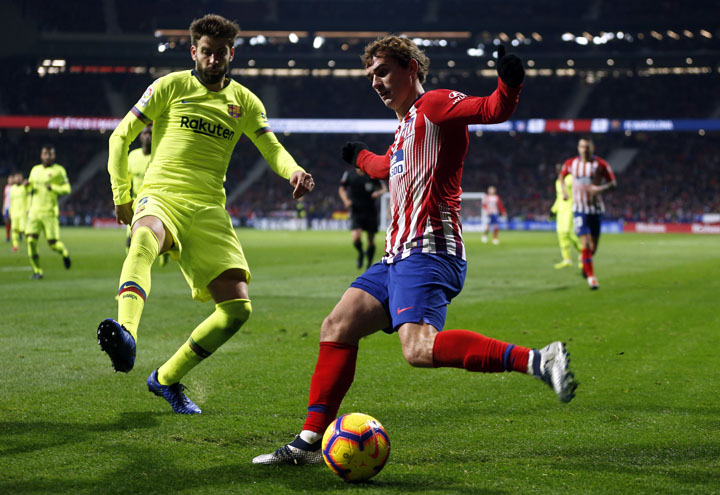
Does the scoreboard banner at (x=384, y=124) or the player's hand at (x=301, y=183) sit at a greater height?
the scoreboard banner at (x=384, y=124)

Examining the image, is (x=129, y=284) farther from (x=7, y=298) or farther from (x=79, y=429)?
(x=7, y=298)

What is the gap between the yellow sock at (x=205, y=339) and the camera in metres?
4.72

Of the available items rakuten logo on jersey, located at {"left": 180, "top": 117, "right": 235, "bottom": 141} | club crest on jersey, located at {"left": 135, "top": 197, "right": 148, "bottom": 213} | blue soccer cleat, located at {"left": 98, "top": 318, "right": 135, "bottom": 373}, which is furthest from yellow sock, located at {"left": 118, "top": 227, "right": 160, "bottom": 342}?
rakuten logo on jersey, located at {"left": 180, "top": 117, "right": 235, "bottom": 141}

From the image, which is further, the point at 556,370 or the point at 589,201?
the point at 589,201

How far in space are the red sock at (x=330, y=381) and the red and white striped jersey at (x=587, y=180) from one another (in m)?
9.45

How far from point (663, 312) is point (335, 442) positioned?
24.1 ft

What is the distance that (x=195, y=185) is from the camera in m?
4.83

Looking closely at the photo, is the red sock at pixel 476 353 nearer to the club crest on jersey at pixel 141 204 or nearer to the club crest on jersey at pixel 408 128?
the club crest on jersey at pixel 408 128

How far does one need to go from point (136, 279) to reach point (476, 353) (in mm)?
1846

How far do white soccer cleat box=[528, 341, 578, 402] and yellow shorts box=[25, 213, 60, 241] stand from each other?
1346 cm

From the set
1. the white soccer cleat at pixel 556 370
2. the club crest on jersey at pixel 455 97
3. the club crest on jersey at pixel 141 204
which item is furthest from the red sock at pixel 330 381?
the club crest on jersey at pixel 141 204

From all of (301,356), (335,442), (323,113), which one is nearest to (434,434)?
(335,442)

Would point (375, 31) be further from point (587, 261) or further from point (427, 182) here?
point (427, 182)

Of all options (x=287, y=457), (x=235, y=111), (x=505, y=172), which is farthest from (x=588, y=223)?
(x=505, y=172)
